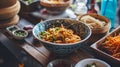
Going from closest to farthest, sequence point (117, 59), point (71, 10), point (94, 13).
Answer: point (117, 59)
point (94, 13)
point (71, 10)

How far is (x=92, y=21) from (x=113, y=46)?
0.26 meters

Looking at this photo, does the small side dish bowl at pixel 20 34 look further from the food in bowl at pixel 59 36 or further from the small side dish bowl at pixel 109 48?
the small side dish bowl at pixel 109 48

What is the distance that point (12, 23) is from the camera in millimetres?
1730

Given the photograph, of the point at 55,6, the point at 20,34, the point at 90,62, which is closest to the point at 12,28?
the point at 20,34

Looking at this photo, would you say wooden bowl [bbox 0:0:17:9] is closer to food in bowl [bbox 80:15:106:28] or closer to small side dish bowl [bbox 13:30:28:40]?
small side dish bowl [bbox 13:30:28:40]

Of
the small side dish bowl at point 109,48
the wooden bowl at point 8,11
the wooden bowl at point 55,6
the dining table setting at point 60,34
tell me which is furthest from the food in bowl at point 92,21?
the wooden bowl at point 8,11

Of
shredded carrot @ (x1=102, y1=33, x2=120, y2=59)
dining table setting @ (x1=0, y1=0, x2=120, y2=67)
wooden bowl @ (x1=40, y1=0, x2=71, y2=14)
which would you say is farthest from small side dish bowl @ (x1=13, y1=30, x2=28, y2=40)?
shredded carrot @ (x1=102, y1=33, x2=120, y2=59)

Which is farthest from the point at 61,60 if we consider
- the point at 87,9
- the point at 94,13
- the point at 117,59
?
the point at 87,9

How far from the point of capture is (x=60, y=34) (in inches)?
53.7

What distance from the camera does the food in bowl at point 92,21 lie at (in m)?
1.46

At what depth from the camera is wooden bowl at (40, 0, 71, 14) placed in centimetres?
170

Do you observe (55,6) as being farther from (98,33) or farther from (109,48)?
(109,48)

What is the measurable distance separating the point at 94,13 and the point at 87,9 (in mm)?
148

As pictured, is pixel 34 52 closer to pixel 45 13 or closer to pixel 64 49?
pixel 64 49
